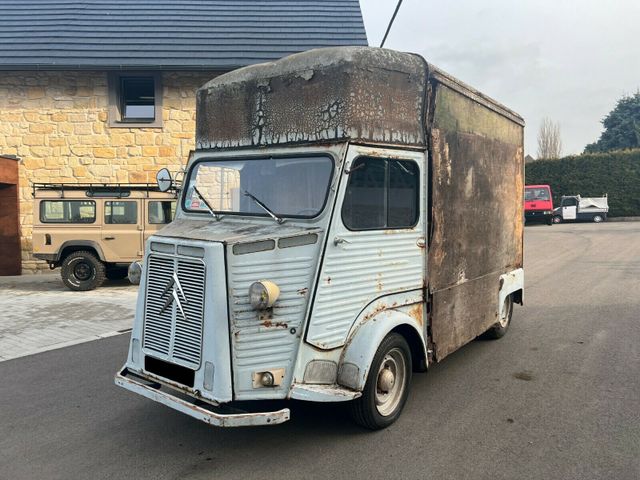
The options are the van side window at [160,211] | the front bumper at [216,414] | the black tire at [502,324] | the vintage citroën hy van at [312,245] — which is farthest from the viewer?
the van side window at [160,211]

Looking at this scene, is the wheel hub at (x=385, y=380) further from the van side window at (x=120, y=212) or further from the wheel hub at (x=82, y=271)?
the wheel hub at (x=82, y=271)

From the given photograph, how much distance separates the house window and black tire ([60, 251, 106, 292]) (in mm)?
4137

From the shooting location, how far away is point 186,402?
3293 millimetres

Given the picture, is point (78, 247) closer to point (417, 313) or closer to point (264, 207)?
point (264, 207)

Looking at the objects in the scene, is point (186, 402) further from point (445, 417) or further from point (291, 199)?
point (445, 417)

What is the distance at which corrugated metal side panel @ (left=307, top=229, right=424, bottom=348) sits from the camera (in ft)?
11.5

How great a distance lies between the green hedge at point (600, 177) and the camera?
29.8 m

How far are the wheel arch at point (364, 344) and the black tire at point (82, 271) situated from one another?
873 cm

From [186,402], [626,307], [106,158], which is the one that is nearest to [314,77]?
[186,402]

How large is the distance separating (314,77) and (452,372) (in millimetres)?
3329

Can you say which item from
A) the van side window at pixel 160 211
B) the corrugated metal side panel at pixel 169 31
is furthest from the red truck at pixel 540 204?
the van side window at pixel 160 211

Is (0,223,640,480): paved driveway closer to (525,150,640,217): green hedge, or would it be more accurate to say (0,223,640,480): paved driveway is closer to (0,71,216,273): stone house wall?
(0,71,216,273): stone house wall

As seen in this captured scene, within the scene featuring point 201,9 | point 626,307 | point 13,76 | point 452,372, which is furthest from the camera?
point 201,9

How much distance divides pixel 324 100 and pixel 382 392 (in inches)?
91.9
